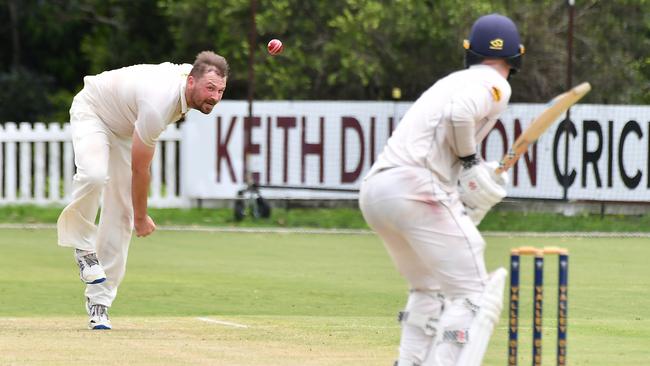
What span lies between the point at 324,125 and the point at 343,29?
9.58 feet

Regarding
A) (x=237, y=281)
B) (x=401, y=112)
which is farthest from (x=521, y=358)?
(x=401, y=112)

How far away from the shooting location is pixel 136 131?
27.4ft

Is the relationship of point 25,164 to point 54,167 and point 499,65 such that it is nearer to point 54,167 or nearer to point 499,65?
point 54,167

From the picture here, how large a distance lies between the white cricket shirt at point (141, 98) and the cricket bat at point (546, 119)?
245 centimetres

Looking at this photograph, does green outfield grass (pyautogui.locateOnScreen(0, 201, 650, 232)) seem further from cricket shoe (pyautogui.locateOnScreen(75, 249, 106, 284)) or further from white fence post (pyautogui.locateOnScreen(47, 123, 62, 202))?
cricket shoe (pyautogui.locateOnScreen(75, 249, 106, 284))

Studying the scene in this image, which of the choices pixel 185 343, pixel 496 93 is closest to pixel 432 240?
pixel 496 93

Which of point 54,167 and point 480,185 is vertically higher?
point 480,185

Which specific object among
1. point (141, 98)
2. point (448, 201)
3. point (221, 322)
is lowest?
point (221, 322)

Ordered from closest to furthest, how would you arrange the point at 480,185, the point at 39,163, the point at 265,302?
the point at 480,185 → the point at 265,302 → the point at 39,163

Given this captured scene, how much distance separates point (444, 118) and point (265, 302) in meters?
4.88

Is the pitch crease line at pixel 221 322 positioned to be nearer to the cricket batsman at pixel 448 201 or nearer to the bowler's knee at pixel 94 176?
the bowler's knee at pixel 94 176

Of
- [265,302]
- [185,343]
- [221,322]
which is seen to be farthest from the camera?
[265,302]

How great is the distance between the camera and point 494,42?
21.2ft

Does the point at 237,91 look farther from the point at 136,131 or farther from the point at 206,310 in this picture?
the point at 136,131
